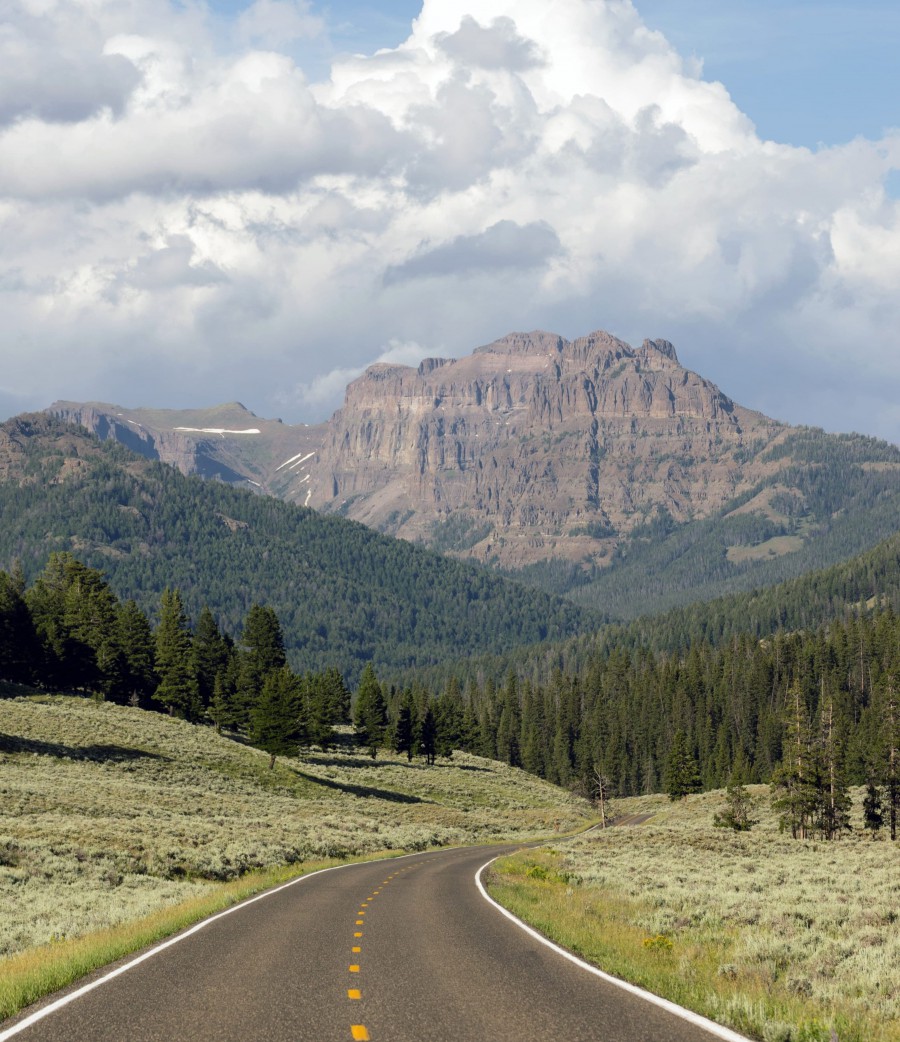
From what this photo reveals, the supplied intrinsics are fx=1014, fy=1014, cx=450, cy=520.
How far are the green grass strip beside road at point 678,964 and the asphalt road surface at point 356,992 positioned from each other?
29.6 inches

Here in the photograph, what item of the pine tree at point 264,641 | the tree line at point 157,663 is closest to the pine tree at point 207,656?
the tree line at point 157,663

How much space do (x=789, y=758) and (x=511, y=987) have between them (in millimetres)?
66499

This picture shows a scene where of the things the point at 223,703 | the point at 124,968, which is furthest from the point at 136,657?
the point at 124,968

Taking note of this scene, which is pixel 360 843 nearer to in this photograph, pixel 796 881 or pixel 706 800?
pixel 796 881

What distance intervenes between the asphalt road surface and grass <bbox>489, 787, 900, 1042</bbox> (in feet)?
3.82

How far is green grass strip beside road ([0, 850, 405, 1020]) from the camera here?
13898mm

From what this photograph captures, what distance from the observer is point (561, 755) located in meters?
157

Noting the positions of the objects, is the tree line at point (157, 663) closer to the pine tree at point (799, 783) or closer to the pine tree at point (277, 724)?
the pine tree at point (277, 724)

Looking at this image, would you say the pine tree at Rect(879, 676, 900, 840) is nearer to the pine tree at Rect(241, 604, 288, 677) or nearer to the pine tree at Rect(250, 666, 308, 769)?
the pine tree at Rect(250, 666, 308, 769)

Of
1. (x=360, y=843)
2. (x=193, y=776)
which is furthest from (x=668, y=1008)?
(x=193, y=776)

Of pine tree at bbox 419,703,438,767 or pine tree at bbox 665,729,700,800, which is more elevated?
pine tree at bbox 419,703,438,767

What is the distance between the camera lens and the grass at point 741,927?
13.1 meters

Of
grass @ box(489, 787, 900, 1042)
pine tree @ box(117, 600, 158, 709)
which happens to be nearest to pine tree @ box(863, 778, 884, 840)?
grass @ box(489, 787, 900, 1042)

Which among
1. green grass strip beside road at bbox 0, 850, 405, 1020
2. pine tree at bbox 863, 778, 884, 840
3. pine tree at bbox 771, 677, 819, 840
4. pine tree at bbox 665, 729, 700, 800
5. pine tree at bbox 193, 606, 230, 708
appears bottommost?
pine tree at bbox 665, 729, 700, 800
